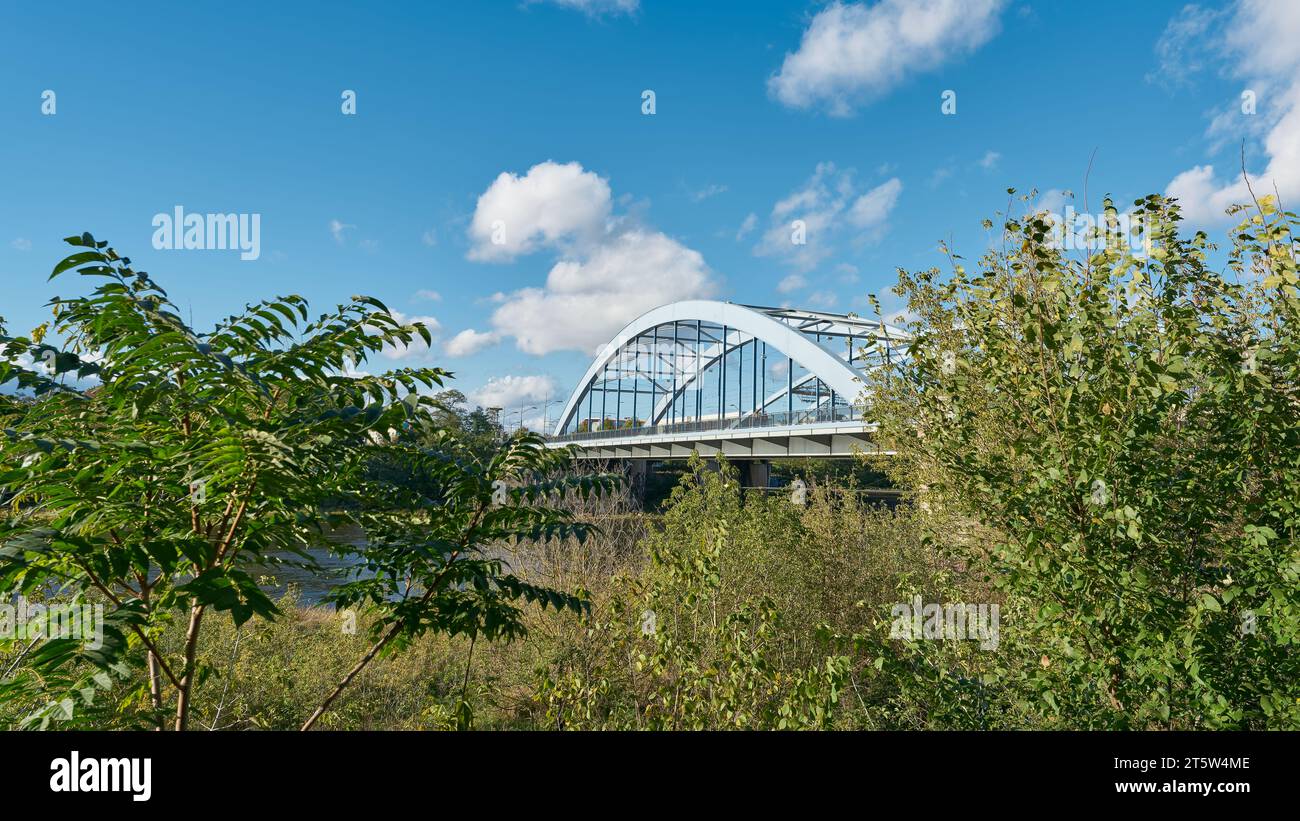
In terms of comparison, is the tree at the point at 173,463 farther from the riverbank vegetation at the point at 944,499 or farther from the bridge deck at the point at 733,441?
the bridge deck at the point at 733,441

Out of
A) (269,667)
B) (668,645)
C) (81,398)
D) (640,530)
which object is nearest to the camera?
(81,398)

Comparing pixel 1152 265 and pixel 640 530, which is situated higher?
pixel 1152 265

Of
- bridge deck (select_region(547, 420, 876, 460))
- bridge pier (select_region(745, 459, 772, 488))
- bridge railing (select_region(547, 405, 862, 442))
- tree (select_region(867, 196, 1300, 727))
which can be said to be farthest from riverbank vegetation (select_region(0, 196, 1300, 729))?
bridge pier (select_region(745, 459, 772, 488))

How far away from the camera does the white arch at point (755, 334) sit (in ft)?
104

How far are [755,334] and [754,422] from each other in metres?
7.32

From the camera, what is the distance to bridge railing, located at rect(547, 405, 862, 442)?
2832 cm

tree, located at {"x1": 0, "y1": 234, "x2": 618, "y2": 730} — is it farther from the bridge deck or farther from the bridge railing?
the bridge railing

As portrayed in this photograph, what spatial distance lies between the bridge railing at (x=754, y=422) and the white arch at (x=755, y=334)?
1046mm

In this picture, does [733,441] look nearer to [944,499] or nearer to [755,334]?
[755,334]
